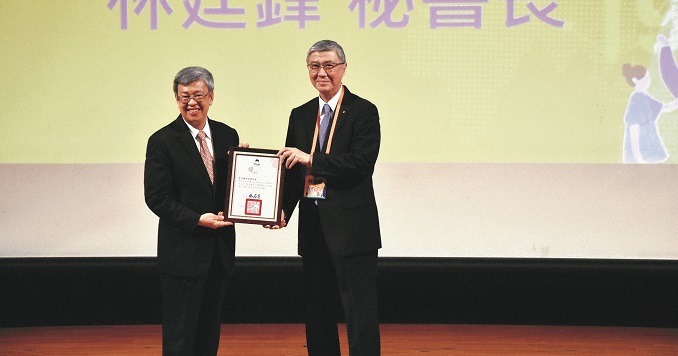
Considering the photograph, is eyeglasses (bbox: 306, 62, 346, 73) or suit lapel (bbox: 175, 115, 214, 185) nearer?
suit lapel (bbox: 175, 115, 214, 185)

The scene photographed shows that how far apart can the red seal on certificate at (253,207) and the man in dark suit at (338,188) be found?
6.4 inches

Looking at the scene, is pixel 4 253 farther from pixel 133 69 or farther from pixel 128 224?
pixel 133 69

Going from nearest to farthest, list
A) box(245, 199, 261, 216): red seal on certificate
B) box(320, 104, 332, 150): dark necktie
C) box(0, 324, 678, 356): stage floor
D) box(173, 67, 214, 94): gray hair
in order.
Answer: box(173, 67, 214, 94): gray hair → box(245, 199, 261, 216): red seal on certificate → box(320, 104, 332, 150): dark necktie → box(0, 324, 678, 356): stage floor

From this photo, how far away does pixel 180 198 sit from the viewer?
2.36m

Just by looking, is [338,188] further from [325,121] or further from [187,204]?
[187,204]

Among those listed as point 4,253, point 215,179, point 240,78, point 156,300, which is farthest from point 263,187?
point 4,253

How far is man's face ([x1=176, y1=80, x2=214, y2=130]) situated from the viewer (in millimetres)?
2295

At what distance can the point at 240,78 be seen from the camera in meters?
3.62

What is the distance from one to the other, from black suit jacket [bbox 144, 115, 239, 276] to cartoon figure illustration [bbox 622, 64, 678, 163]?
212 centimetres

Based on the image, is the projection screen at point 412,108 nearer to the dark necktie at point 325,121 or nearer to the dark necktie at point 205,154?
the dark necktie at point 325,121

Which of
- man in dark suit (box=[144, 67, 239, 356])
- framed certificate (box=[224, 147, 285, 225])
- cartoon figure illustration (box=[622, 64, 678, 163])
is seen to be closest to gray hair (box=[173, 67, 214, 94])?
man in dark suit (box=[144, 67, 239, 356])

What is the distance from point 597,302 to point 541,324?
30 cm

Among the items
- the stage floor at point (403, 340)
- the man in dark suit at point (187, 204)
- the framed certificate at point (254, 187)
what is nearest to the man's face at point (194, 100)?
the man in dark suit at point (187, 204)

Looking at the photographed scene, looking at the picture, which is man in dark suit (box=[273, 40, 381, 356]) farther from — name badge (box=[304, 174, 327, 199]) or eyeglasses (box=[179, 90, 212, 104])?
eyeglasses (box=[179, 90, 212, 104])
